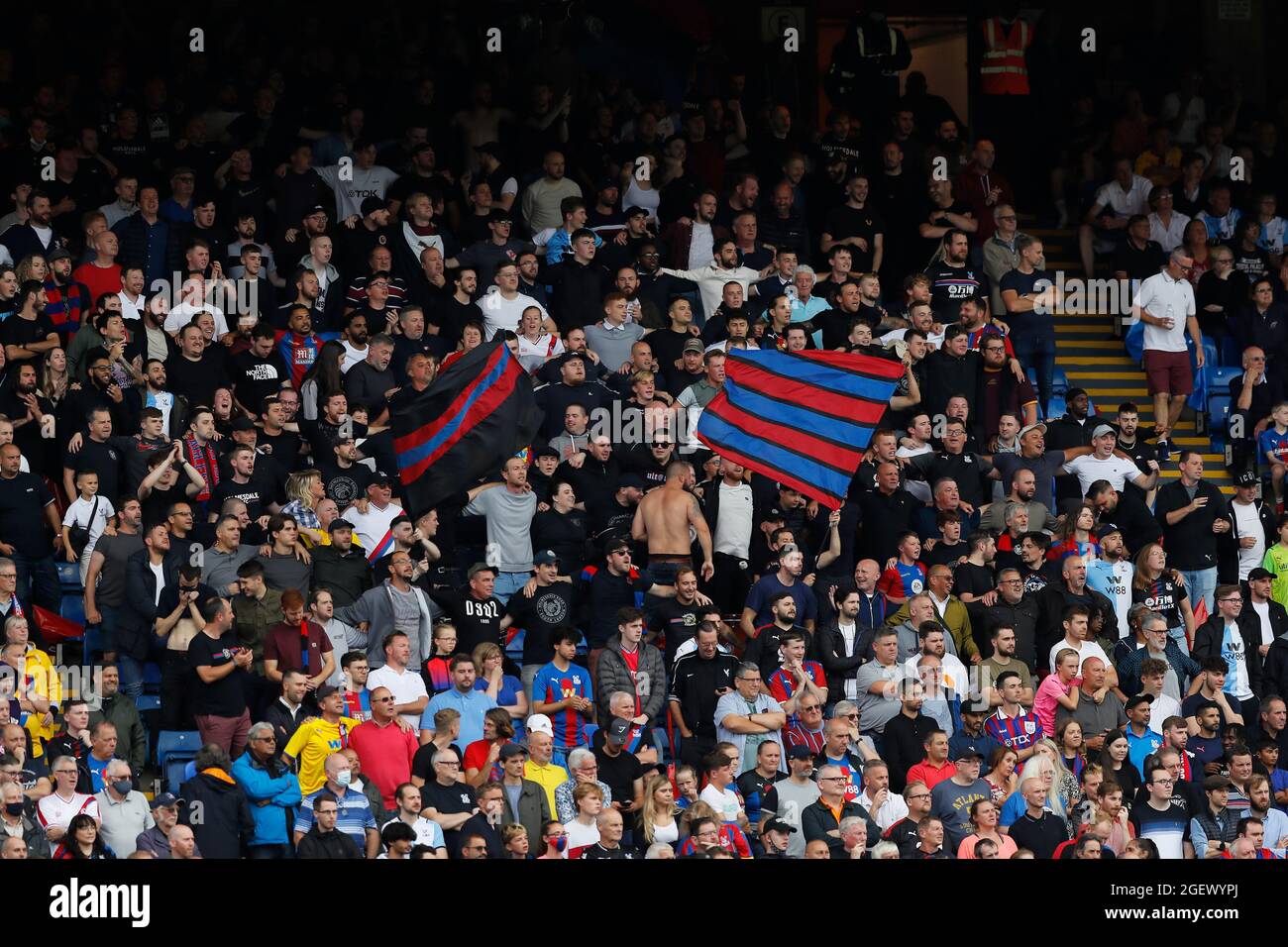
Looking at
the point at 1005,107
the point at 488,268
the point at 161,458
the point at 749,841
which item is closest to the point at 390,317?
the point at 488,268

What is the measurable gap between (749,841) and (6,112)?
35.4ft

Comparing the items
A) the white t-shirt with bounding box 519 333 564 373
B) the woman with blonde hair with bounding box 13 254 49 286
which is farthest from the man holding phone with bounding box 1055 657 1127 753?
the woman with blonde hair with bounding box 13 254 49 286

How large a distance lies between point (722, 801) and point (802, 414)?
3.47 metres

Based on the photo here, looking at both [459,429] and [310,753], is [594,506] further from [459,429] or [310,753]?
[310,753]

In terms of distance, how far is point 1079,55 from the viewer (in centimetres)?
2772

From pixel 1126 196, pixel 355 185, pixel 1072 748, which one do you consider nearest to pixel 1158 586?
pixel 1072 748

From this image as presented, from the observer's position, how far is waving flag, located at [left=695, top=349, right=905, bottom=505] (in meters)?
18.7

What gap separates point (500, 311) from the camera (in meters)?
21.6

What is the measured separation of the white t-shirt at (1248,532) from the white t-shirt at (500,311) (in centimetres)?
657

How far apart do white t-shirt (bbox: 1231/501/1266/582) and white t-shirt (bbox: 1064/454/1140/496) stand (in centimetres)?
109

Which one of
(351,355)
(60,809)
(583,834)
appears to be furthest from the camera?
(351,355)

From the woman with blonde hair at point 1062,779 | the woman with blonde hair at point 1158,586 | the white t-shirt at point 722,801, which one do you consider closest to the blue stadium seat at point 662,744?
the white t-shirt at point 722,801

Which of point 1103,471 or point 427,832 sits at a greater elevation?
point 1103,471
